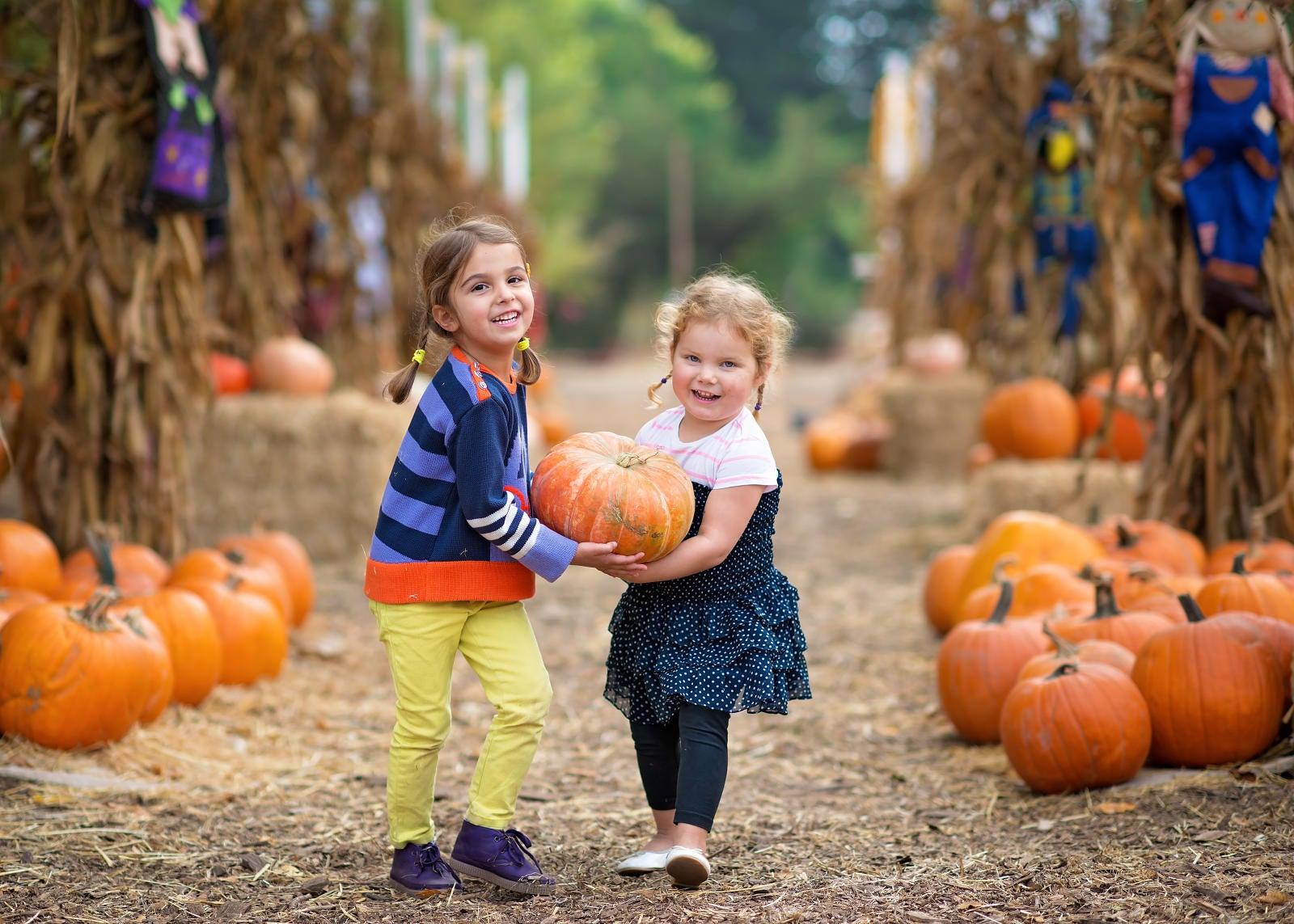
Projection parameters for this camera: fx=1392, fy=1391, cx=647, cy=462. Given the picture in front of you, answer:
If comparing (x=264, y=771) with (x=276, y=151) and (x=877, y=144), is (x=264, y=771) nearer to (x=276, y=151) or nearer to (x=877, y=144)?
(x=276, y=151)

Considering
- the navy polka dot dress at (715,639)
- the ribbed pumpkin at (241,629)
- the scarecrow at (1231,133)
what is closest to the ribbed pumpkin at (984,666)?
the navy polka dot dress at (715,639)

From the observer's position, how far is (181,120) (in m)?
5.00

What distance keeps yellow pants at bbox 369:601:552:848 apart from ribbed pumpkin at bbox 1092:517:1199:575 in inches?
97.0

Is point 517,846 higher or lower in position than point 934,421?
lower

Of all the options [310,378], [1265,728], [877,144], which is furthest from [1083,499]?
[877,144]

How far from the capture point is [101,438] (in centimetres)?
508

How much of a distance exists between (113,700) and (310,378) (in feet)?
12.7

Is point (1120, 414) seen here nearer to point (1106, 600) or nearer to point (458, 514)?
point (1106, 600)

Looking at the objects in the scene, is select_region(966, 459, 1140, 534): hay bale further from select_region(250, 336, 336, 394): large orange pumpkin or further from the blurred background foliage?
the blurred background foliage

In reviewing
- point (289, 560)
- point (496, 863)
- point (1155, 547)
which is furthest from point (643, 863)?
point (289, 560)

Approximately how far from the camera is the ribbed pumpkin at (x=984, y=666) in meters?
3.84

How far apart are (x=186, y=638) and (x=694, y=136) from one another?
38196mm

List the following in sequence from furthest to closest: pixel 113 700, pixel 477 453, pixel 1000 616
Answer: pixel 1000 616 → pixel 113 700 → pixel 477 453

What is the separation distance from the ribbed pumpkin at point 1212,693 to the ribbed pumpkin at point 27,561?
3300mm
